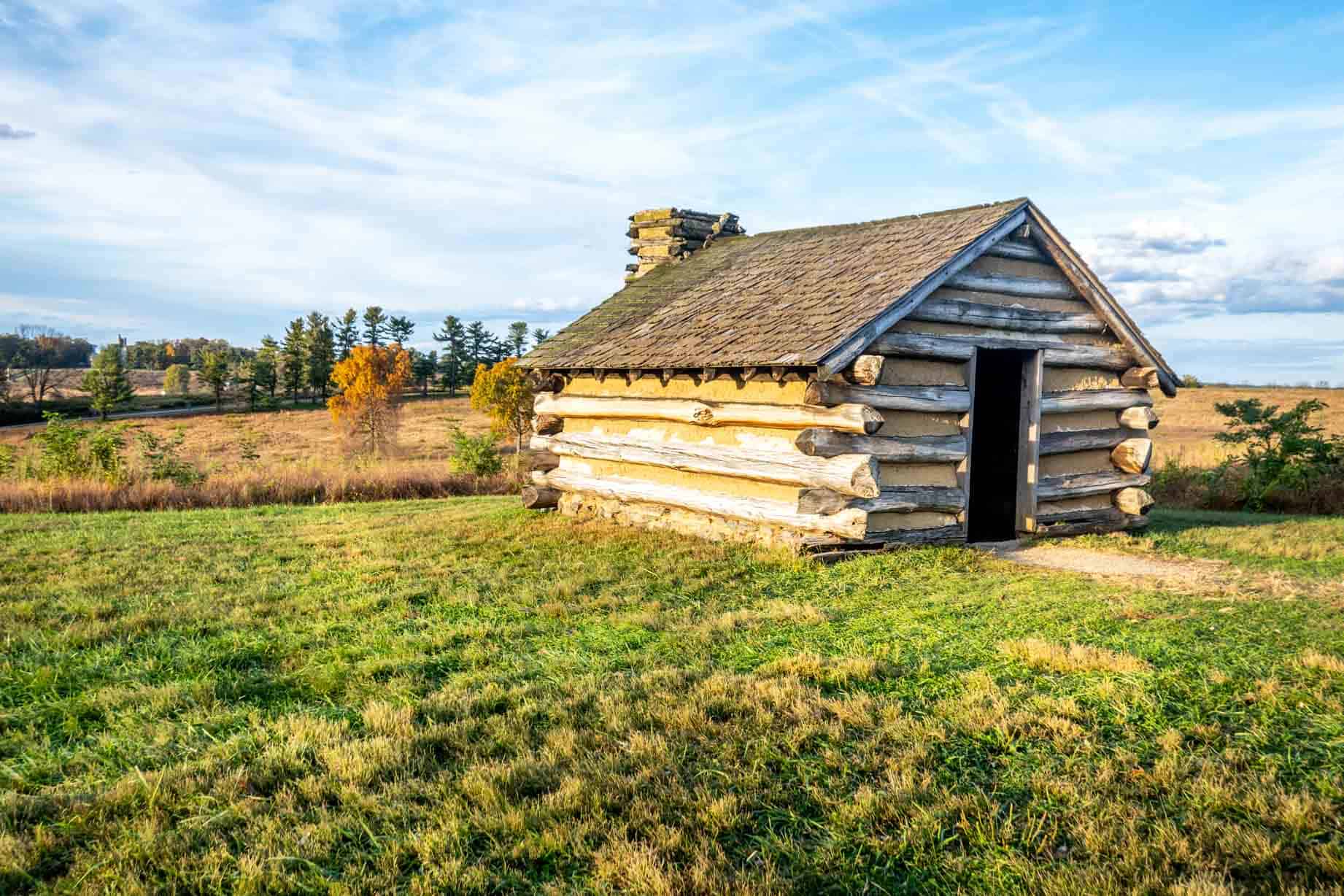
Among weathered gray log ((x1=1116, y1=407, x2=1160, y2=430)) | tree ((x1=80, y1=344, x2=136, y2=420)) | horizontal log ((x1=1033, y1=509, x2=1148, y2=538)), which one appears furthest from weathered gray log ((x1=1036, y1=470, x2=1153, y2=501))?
tree ((x1=80, y1=344, x2=136, y2=420))

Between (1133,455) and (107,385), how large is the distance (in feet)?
219

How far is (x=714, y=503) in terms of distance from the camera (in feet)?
35.6

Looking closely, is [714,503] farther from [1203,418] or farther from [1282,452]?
[1203,418]

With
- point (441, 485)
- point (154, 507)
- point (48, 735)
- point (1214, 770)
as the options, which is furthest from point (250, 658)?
point (441, 485)

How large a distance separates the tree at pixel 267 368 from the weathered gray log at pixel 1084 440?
7208 cm

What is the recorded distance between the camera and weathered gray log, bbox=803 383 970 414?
9211 mm

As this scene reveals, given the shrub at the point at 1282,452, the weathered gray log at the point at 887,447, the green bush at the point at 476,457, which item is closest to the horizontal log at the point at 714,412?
the weathered gray log at the point at 887,447

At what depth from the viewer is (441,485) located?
61.5 feet

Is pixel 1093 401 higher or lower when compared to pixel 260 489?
higher

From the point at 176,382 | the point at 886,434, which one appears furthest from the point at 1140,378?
the point at 176,382

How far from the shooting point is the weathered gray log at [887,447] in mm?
9289

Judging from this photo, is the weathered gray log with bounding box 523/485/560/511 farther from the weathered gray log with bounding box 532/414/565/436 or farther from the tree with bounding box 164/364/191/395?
the tree with bounding box 164/364/191/395

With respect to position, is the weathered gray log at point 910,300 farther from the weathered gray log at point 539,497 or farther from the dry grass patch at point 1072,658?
the weathered gray log at point 539,497

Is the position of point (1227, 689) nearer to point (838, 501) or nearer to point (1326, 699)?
point (1326, 699)
